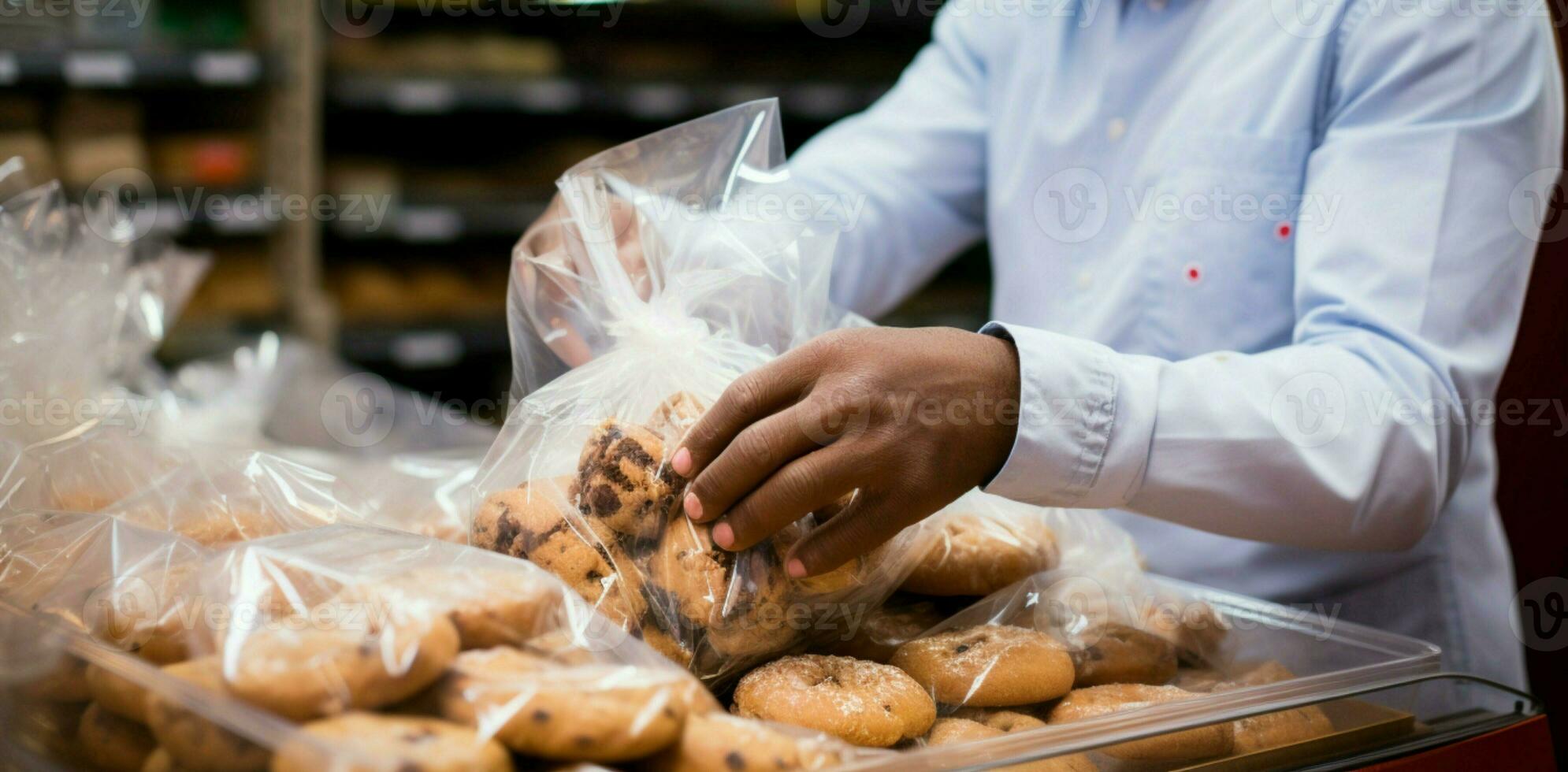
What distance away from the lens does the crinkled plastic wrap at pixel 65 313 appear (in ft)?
3.86

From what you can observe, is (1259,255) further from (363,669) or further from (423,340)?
(423,340)

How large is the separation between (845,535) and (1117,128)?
2.93ft

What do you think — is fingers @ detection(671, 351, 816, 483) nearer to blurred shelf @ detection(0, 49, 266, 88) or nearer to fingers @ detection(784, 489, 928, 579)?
fingers @ detection(784, 489, 928, 579)

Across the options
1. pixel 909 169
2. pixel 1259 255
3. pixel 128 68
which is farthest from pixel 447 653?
pixel 128 68

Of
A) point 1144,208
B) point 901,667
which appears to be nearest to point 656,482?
point 901,667

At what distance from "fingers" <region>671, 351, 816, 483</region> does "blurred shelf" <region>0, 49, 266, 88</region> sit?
2989 millimetres

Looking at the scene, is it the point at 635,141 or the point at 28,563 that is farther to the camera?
the point at 635,141

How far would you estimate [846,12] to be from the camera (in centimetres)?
397

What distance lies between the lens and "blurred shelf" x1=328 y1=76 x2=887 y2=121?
3691 millimetres

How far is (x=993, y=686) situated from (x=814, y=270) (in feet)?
1.39

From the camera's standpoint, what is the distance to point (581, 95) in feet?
12.8

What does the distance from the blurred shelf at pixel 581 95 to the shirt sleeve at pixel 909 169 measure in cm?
216

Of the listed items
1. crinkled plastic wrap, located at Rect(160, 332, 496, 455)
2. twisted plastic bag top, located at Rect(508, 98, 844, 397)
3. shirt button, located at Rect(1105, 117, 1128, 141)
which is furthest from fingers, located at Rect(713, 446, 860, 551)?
shirt button, located at Rect(1105, 117, 1128, 141)

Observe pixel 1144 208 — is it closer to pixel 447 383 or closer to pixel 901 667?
pixel 901 667
